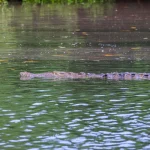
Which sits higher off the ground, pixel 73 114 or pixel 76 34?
pixel 76 34

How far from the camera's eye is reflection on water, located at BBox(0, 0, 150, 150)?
9.20 metres

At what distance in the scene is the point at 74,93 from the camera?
40.8 feet

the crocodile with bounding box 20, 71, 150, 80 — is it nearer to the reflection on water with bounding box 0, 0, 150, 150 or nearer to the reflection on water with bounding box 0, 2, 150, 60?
the reflection on water with bounding box 0, 0, 150, 150

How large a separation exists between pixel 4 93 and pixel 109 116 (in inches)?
104

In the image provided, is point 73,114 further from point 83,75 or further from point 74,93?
point 83,75

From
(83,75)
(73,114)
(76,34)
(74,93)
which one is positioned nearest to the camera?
(73,114)

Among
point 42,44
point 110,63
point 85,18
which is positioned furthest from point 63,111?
point 85,18

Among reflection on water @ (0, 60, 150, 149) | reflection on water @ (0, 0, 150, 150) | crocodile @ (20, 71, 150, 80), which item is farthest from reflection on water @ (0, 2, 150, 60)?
reflection on water @ (0, 60, 150, 149)

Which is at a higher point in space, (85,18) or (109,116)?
(85,18)

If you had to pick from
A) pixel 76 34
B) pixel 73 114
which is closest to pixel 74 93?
pixel 73 114

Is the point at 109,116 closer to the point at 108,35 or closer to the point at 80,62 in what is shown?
the point at 80,62

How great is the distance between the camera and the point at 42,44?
20.5 metres

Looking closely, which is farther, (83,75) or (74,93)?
(83,75)

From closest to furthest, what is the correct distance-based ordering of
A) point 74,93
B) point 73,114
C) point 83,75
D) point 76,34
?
point 73,114 < point 74,93 < point 83,75 < point 76,34
